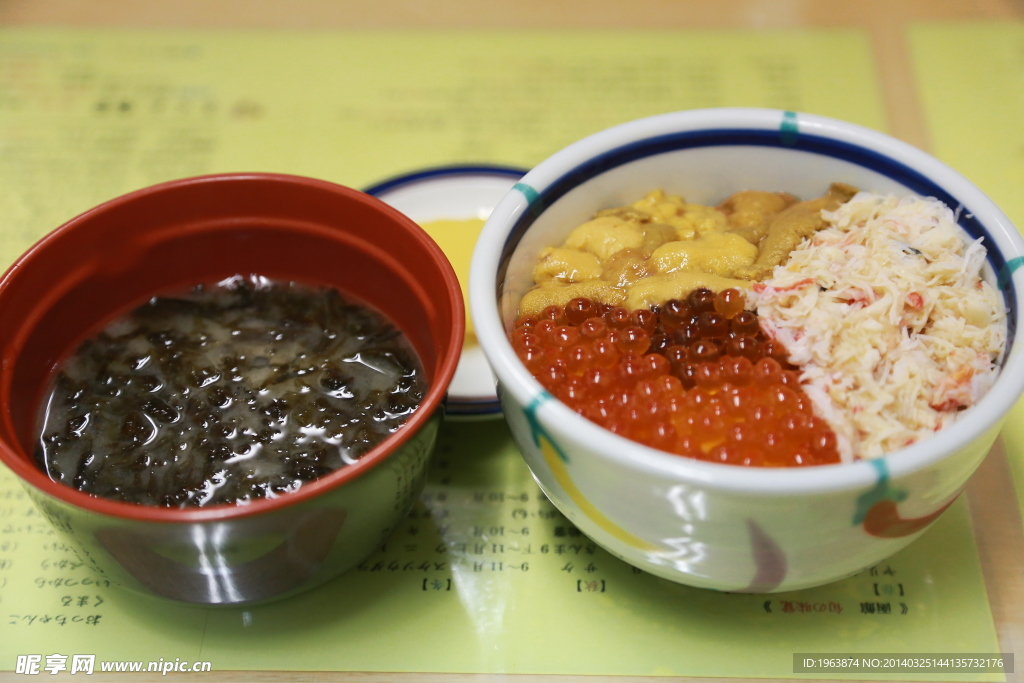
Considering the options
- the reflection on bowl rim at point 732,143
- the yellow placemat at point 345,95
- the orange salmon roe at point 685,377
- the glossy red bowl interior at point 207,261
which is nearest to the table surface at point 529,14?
the yellow placemat at point 345,95

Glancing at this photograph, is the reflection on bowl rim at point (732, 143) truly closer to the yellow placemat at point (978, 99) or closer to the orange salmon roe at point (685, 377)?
the orange salmon roe at point (685, 377)

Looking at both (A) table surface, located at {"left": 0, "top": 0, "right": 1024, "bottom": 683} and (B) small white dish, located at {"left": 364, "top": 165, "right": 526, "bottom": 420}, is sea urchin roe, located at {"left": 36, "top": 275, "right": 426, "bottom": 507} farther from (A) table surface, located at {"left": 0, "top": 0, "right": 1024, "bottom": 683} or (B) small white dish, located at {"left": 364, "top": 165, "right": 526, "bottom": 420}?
(A) table surface, located at {"left": 0, "top": 0, "right": 1024, "bottom": 683}

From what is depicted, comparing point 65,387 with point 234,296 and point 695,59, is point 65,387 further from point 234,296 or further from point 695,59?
point 695,59

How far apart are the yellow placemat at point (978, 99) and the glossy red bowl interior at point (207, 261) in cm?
112

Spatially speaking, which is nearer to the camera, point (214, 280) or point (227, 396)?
point (227, 396)

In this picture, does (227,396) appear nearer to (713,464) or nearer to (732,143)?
(713,464)

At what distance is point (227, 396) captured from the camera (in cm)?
108

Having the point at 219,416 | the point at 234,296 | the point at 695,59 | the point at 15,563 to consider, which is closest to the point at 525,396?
the point at 219,416

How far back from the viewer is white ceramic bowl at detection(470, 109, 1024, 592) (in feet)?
2.60

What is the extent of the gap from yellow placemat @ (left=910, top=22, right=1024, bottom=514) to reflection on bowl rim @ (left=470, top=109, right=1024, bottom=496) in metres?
0.57

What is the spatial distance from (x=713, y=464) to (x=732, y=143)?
0.56m

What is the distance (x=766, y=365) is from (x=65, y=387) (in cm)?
91

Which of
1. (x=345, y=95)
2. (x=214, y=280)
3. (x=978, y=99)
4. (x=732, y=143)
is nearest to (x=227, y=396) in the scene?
(x=214, y=280)

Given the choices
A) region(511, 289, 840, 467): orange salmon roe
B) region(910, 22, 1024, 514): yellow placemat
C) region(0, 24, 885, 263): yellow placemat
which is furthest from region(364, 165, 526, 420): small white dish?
region(910, 22, 1024, 514): yellow placemat
